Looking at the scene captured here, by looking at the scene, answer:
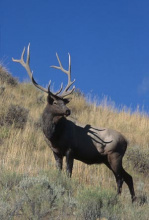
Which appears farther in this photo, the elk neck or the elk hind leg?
the elk hind leg

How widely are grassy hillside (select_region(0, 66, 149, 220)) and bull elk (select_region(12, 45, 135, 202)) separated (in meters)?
0.48

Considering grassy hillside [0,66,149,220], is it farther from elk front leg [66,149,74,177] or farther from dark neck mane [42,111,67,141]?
dark neck mane [42,111,67,141]

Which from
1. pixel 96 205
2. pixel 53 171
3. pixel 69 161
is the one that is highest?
pixel 69 161

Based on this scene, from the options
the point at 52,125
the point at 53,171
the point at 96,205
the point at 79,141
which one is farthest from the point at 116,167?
the point at 96,205

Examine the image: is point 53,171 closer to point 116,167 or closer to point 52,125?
point 52,125

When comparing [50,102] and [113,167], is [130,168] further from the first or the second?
[50,102]

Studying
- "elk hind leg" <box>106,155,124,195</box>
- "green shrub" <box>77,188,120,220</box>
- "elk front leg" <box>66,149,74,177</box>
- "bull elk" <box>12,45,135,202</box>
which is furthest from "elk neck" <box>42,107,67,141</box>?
"green shrub" <box>77,188,120,220</box>

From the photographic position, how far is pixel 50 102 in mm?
8820

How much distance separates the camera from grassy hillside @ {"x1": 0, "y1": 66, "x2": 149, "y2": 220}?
5160 mm

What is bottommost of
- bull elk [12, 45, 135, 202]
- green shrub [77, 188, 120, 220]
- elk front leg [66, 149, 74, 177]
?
green shrub [77, 188, 120, 220]

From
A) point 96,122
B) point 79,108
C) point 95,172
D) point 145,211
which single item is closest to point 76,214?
point 145,211

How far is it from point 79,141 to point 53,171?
1.84 m

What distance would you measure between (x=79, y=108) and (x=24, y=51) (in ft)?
25.6

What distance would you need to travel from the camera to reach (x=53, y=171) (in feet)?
A: 23.0
